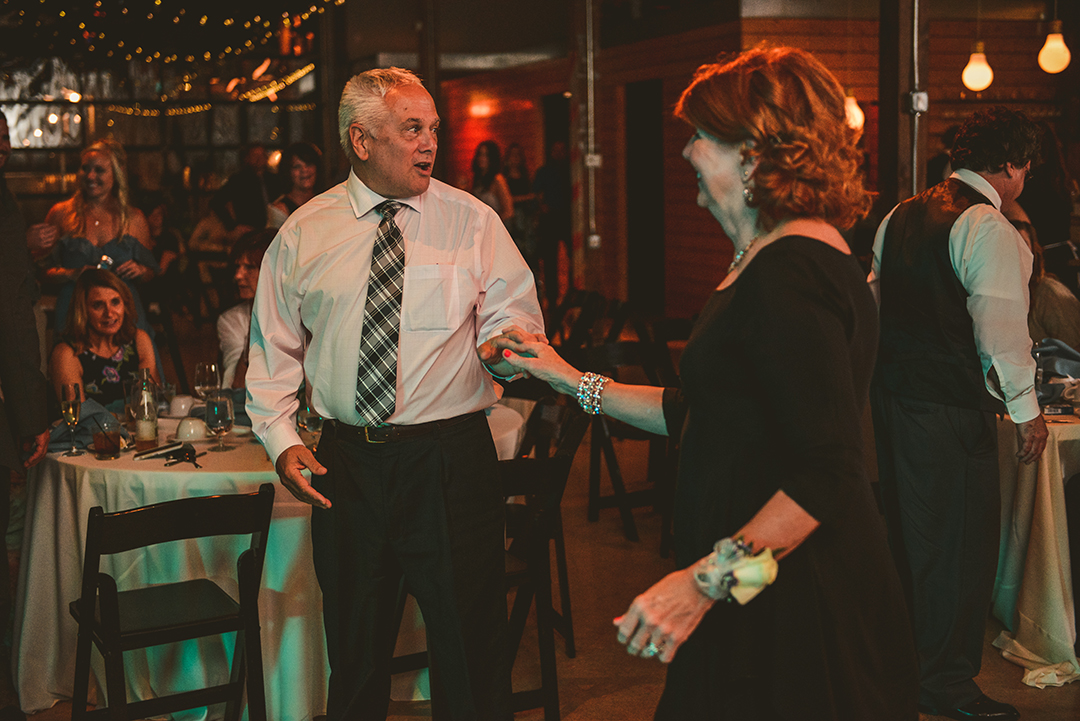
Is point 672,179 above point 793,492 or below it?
above

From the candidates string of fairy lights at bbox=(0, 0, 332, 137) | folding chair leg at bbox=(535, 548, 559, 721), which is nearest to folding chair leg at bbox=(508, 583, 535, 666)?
folding chair leg at bbox=(535, 548, 559, 721)

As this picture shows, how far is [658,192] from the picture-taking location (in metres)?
11.9

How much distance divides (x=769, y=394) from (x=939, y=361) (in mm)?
1783

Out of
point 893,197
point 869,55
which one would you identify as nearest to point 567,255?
point 869,55

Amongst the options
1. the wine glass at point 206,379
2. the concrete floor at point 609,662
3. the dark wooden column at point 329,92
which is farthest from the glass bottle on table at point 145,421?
the dark wooden column at point 329,92

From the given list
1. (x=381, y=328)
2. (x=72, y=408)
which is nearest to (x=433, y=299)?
(x=381, y=328)

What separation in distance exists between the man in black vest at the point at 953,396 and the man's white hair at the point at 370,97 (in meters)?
1.56

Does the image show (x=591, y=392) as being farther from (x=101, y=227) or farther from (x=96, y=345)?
(x=101, y=227)

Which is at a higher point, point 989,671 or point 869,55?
point 869,55

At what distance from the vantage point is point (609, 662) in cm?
350

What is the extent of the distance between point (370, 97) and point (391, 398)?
2.28 feet

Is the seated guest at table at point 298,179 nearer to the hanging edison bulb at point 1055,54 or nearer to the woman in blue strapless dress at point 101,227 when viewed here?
the woman in blue strapless dress at point 101,227

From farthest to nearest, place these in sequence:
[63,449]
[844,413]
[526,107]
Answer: [526,107] → [63,449] → [844,413]

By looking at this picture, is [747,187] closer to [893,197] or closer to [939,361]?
[939,361]
